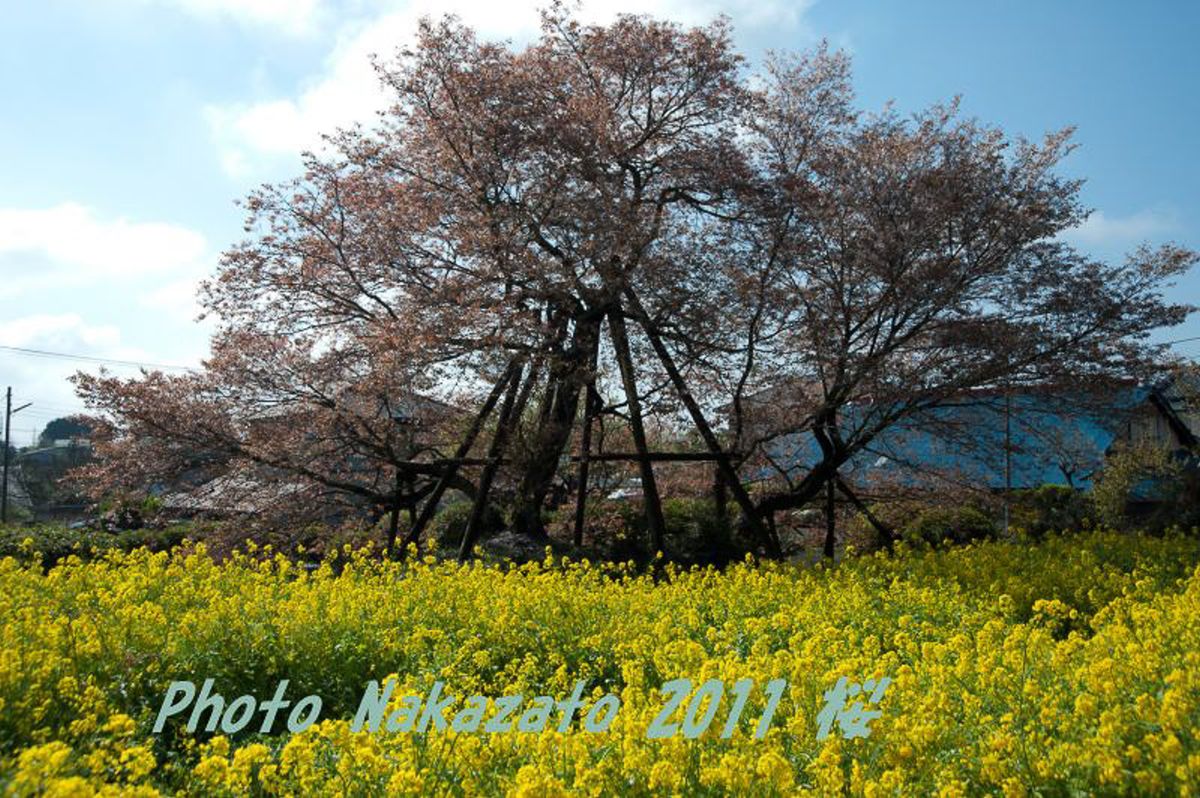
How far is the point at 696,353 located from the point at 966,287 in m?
3.01

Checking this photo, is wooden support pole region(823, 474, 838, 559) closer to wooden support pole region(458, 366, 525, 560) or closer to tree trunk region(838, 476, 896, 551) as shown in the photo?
tree trunk region(838, 476, 896, 551)

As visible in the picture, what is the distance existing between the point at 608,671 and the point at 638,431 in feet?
17.4

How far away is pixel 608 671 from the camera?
18.0 feet

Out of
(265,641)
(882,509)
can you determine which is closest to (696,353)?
(882,509)

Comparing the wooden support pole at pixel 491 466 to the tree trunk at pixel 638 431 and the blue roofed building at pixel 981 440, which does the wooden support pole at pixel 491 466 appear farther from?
the blue roofed building at pixel 981 440

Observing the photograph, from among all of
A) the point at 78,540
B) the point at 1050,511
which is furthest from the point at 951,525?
the point at 78,540

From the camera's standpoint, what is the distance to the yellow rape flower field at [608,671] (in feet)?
10.6

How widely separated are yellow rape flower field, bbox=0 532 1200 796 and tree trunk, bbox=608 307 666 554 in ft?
7.62

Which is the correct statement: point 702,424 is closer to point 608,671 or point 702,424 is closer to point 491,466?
point 491,466

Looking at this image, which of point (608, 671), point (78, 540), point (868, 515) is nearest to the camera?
point (608, 671)

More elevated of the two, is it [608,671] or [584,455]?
[584,455]

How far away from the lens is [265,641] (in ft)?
17.3

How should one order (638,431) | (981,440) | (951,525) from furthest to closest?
(951,525) < (981,440) < (638,431)

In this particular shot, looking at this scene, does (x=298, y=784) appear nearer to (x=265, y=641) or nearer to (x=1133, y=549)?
(x=265, y=641)
